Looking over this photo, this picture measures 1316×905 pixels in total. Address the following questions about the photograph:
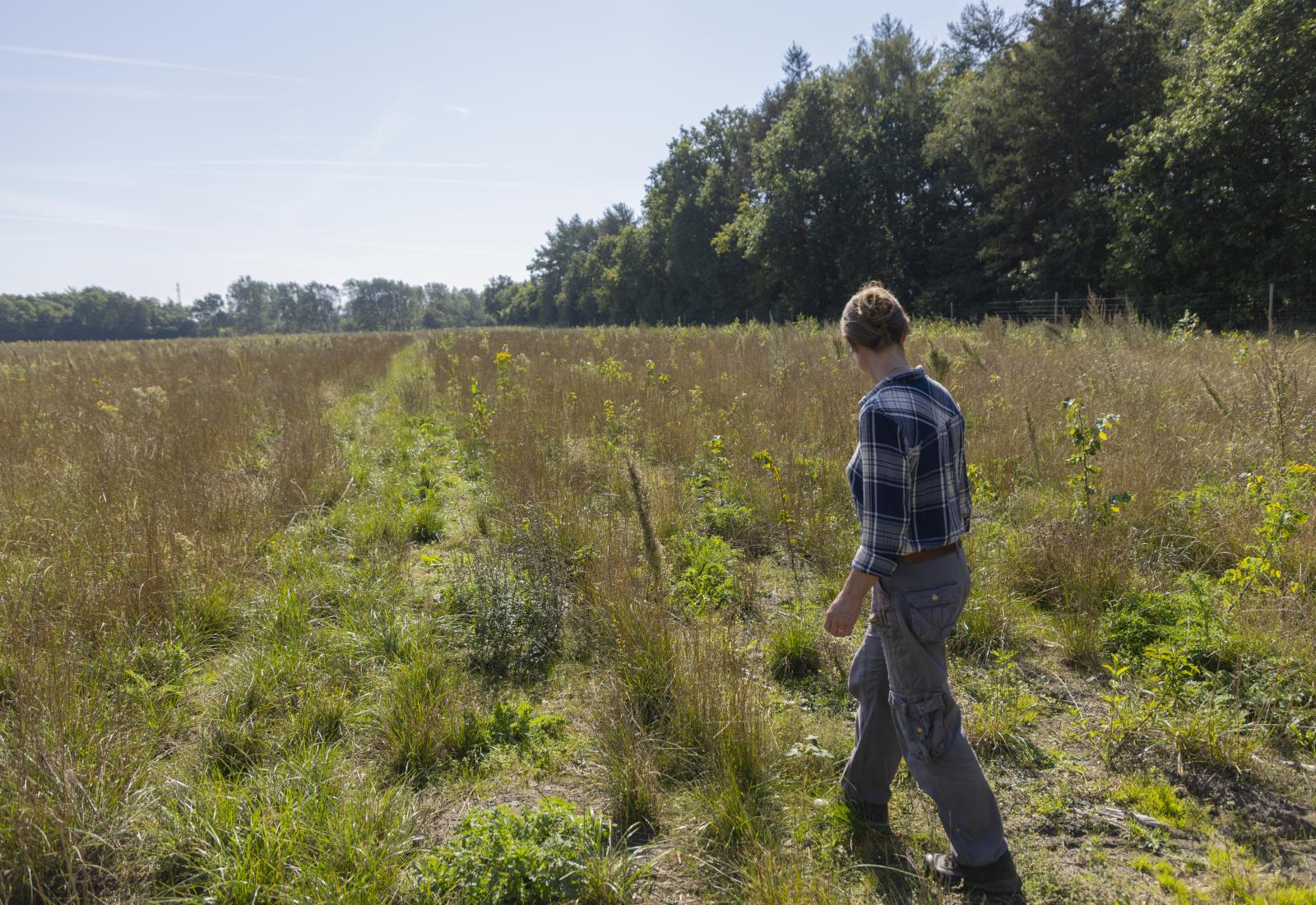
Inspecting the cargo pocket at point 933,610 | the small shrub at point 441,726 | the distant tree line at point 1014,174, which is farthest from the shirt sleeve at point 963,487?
the distant tree line at point 1014,174

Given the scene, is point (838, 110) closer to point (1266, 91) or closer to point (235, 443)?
point (1266, 91)

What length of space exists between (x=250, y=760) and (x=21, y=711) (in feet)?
2.64

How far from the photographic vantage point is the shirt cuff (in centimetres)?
198

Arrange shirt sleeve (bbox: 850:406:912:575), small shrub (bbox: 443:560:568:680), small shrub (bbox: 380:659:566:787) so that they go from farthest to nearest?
small shrub (bbox: 443:560:568:680) → small shrub (bbox: 380:659:566:787) → shirt sleeve (bbox: 850:406:912:575)

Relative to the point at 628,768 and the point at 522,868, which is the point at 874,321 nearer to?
the point at 628,768

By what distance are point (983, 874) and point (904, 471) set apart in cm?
138

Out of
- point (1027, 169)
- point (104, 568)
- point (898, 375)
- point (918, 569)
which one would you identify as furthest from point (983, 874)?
point (1027, 169)

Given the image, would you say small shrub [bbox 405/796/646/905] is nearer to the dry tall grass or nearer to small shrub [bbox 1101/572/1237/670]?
the dry tall grass

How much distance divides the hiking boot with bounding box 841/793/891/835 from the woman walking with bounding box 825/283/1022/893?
214 mm

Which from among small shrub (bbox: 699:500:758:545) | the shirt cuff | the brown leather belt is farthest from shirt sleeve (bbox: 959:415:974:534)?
small shrub (bbox: 699:500:758:545)

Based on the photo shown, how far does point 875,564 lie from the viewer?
1985 millimetres

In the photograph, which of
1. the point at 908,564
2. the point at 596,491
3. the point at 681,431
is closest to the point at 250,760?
the point at 908,564

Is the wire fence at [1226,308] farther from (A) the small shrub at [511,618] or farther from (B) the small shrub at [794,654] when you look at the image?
(A) the small shrub at [511,618]

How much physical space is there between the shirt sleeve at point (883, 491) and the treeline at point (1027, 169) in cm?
2136
